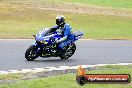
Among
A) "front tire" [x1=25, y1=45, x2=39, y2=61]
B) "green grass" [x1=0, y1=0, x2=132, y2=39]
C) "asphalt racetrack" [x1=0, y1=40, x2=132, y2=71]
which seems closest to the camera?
"asphalt racetrack" [x1=0, y1=40, x2=132, y2=71]

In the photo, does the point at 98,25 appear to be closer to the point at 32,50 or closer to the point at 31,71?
the point at 32,50

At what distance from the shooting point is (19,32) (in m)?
28.8

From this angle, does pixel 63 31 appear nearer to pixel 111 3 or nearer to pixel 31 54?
pixel 31 54

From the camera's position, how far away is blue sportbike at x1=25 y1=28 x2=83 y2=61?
16.3 meters

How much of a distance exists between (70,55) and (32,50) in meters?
1.83

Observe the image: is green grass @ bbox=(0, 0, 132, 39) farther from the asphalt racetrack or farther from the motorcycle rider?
the motorcycle rider

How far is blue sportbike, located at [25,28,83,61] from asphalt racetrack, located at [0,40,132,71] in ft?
0.71

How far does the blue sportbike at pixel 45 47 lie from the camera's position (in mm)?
16312

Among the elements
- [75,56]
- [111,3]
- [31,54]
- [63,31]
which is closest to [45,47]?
[31,54]

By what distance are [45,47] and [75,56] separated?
2.22 m

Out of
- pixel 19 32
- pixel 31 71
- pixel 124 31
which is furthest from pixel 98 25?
pixel 31 71

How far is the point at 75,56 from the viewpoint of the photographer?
60.9 ft

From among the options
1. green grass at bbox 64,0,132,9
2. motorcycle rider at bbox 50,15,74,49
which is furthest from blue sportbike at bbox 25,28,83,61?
green grass at bbox 64,0,132,9

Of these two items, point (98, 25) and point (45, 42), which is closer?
point (45, 42)
